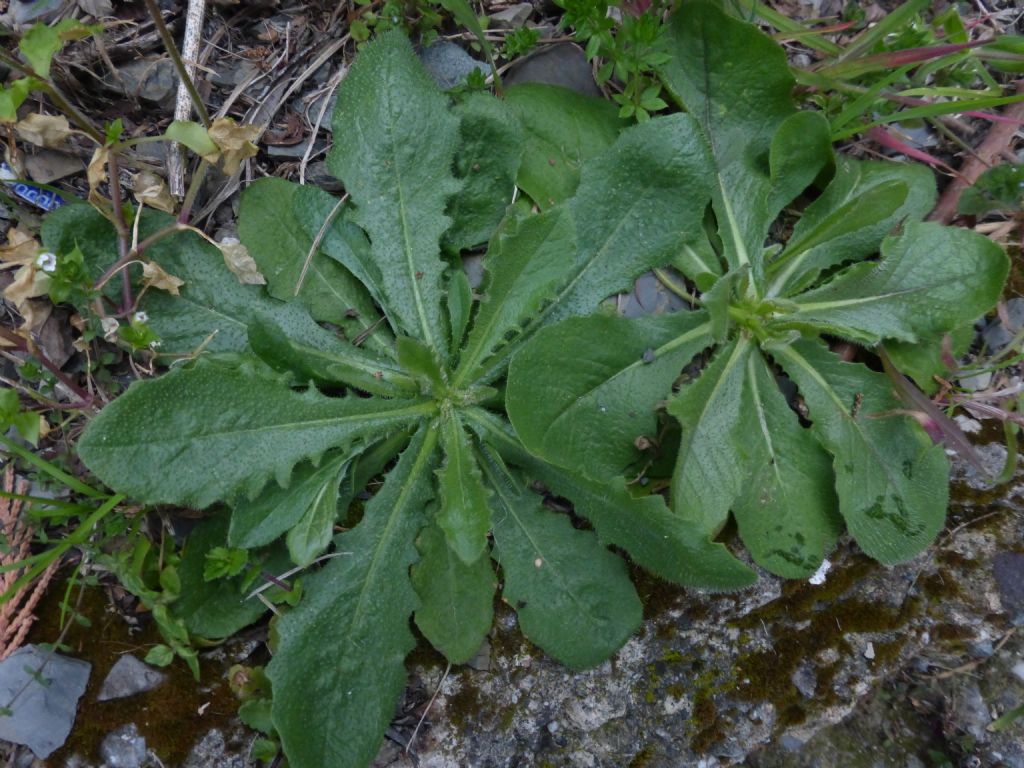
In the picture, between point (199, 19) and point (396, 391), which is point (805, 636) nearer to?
point (396, 391)

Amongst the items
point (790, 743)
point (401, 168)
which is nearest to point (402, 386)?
point (401, 168)

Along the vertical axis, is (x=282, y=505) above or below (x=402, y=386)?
below

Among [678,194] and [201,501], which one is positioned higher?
[678,194]

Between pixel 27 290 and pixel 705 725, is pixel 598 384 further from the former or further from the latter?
pixel 27 290

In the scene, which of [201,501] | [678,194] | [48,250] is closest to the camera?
[201,501]

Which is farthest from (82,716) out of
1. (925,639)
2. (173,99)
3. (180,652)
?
(925,639)

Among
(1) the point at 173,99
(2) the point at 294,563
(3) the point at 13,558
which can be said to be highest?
(1) the point at 173,99
